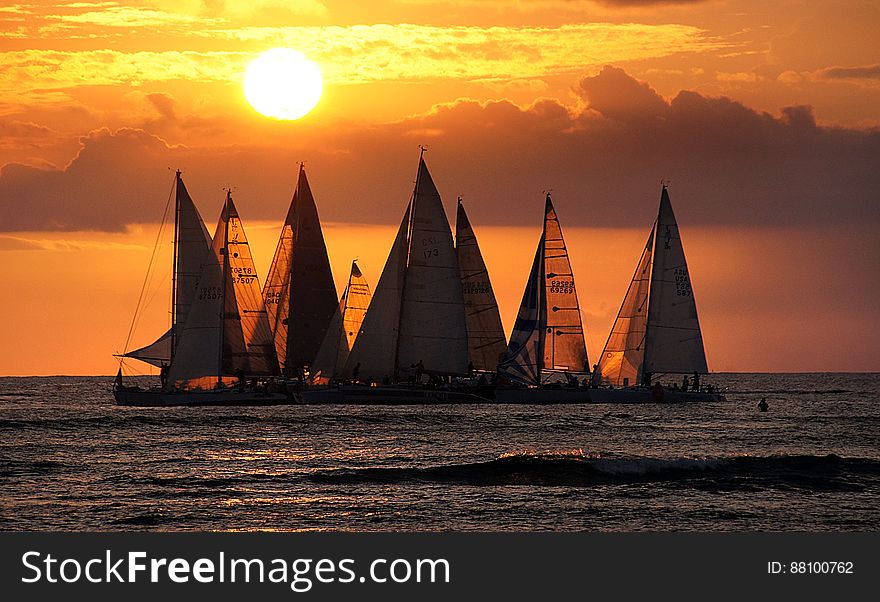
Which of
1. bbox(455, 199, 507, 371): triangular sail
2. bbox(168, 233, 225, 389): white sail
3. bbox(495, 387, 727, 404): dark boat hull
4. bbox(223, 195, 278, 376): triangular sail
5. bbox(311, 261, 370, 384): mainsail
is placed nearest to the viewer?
bbox(168, 233, 225, 389): white sail

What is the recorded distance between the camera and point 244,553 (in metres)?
28.8

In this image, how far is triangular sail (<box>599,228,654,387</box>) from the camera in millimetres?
94625

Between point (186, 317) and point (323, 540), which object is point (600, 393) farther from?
point (323, 540)

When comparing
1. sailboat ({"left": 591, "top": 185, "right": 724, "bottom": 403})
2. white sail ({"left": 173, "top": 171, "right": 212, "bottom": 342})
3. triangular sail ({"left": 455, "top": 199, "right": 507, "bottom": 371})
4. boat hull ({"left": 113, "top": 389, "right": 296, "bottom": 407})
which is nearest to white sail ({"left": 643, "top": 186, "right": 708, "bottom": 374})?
sailboat ({"left": 591, "top": 185, "right": 724, "bottom": 403})

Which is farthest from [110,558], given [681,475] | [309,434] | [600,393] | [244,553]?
[600,393]

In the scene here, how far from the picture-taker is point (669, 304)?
309 ft

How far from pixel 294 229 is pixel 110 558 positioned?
7131cm

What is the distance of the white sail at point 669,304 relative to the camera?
308 ft

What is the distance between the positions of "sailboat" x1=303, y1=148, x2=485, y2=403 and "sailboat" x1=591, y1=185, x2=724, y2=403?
12354 mm

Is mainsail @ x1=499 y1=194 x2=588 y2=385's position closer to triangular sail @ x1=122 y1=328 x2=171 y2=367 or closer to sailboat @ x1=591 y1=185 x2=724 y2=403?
sailboat @ x1=591 y1=185 x2=724 y2=403

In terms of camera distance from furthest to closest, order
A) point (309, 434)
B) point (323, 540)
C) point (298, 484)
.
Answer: point (309, 434) < point (298, 484) < point (323, 540)

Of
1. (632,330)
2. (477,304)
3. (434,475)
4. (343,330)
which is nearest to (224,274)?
(343,330)

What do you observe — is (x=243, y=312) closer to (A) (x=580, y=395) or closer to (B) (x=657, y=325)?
(A) (x=580, y=395)

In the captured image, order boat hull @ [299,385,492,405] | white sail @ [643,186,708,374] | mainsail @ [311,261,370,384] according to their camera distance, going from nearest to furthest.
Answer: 1. boat hull @ [299,385,492,405]
2. mainsail @ [311,261,370,384]
3. white sail @ [643,186,708,374]
